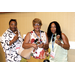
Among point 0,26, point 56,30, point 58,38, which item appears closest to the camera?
point 58,38

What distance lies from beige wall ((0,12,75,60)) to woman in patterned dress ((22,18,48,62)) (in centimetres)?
44

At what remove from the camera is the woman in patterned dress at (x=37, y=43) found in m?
1.60

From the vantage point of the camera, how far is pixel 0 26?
8.30 ft

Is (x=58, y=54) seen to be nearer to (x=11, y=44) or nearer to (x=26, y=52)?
(x=26, y=52)

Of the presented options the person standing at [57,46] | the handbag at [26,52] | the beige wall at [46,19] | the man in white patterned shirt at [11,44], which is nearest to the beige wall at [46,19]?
the beige wall at [46,19]

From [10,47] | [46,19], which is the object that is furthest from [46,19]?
[10,47]

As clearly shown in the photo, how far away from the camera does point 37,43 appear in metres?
1.60


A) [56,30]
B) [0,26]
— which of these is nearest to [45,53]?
[56,30]

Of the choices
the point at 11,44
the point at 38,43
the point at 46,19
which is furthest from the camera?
the point at 46,19

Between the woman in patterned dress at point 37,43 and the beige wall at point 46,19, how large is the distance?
1.45ft

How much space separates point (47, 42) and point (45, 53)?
210 mm

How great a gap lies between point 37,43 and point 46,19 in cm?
71

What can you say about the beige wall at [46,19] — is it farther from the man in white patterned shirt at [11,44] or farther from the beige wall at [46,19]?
the man in white patterned shirt at [11,44]
